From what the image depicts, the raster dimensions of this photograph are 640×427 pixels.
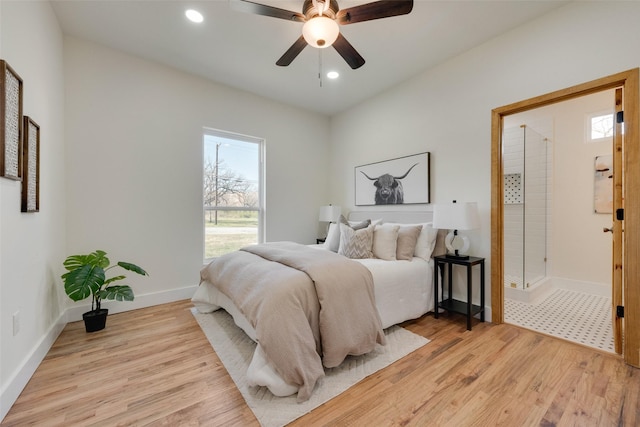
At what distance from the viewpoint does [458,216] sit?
95.7 inches

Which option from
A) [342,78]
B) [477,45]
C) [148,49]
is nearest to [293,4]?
[342,78]

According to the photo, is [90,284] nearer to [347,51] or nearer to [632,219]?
[347,51]

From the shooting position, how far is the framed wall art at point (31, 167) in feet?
5.56

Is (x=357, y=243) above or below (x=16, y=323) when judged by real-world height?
above

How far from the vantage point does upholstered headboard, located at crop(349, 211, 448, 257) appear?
9.74 feet

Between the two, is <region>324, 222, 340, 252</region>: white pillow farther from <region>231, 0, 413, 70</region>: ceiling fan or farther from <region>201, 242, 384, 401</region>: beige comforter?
<region>231, 0, 413, 70</region>: ceiling fan

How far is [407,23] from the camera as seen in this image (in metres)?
2.35

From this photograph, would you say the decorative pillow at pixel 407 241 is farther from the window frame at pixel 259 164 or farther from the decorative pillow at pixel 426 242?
the window frame at pixel 259 164

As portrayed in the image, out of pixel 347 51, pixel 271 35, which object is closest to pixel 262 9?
pixel 347 51

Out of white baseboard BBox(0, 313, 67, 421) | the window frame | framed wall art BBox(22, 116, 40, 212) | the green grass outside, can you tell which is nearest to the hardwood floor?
white baseboard BBox(0, 313, 67, 421)

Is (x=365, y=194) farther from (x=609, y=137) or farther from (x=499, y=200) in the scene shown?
(x=609, y=137)

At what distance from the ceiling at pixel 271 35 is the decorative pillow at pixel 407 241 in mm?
1921

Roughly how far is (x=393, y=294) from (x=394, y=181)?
5.54ft

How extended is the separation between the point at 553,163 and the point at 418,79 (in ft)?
7.68
